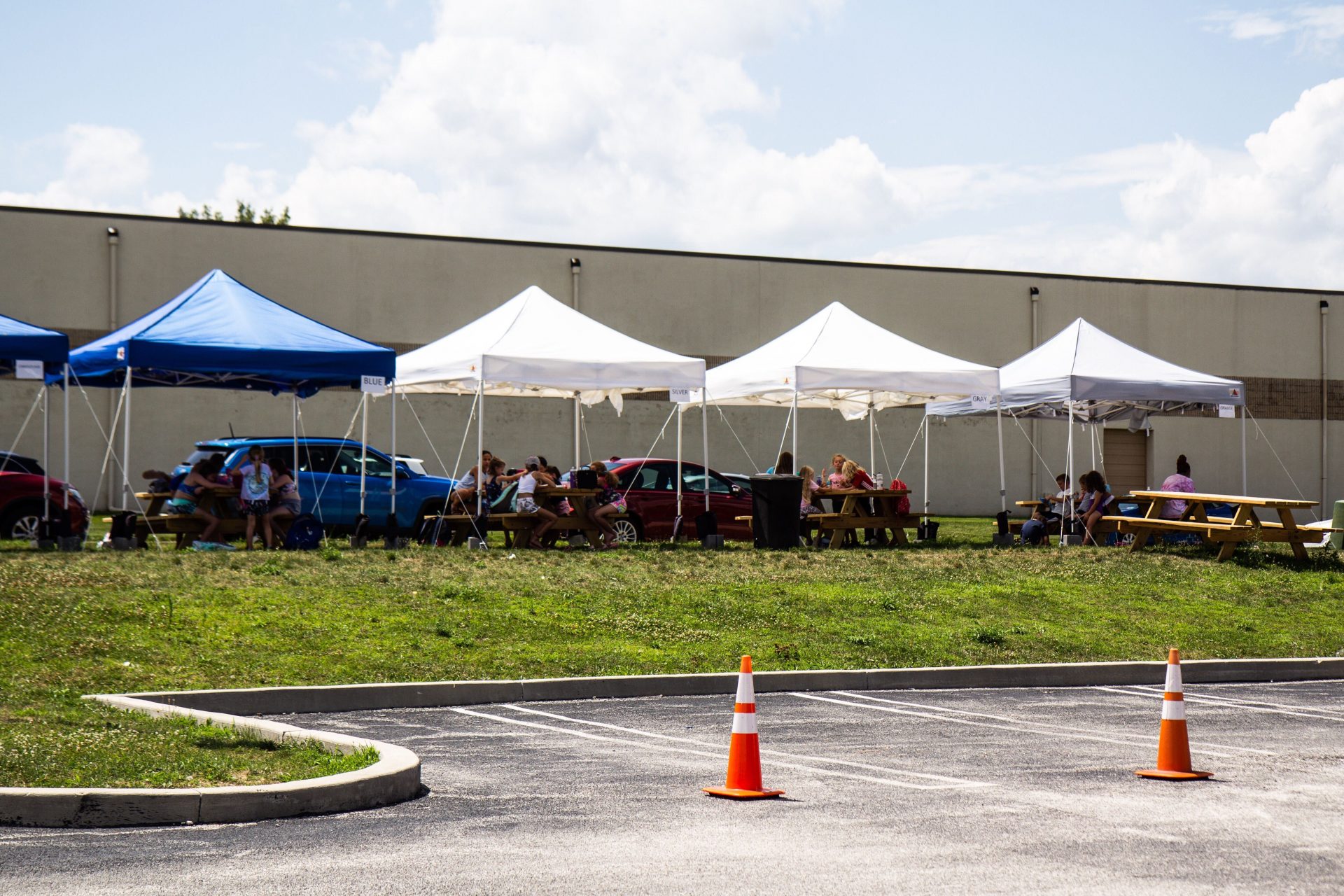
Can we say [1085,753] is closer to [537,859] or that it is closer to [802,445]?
[537,859]

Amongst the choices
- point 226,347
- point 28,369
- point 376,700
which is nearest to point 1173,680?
point 376,700

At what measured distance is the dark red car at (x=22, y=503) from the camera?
2011 cm

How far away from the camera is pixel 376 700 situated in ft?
35.3

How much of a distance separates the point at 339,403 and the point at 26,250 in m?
7.06

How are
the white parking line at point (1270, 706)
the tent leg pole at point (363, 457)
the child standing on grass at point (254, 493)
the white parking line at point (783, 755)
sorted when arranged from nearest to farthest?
the white parking line at point (783, 755) → the white parking line at point (1270, 706) → the child standing on grass at point (254, 493) → the tent leg pole at point (363, 457)

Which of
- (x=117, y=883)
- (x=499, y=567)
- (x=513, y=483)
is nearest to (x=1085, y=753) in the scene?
(x=117, y=883)

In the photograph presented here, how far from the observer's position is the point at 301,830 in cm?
669

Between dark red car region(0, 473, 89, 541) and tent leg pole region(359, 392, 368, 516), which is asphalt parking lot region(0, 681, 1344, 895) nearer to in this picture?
tent leg pole region(359, 392, 368, 516)

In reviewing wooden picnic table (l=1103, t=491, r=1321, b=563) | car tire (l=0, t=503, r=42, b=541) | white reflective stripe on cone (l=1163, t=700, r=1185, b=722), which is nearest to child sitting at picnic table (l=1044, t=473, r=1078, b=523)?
wooden picnic table (l=1103, t=491, r=1321, b=563)

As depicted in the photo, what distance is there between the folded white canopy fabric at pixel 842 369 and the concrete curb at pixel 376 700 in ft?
30.2

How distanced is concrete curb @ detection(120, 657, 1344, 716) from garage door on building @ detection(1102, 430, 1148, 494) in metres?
26.2

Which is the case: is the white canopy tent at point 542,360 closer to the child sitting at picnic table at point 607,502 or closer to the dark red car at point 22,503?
the child sitting at picnic table at point 607,502

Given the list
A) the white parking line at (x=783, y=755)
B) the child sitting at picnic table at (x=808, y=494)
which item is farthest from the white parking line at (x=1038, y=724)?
the child sitting at picnic table at (x=808, y=494)

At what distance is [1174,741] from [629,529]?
1485cm
